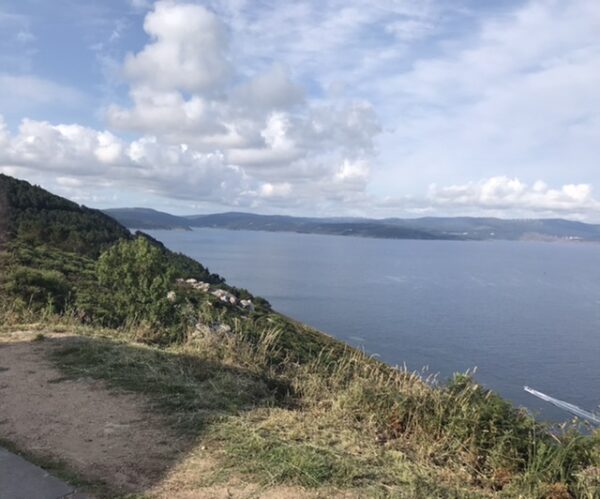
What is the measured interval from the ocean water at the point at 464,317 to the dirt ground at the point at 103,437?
128 inches

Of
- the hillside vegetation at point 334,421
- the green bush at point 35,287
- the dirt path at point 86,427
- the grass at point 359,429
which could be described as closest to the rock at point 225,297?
the green bush at point 35,287

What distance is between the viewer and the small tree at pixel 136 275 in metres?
18.1

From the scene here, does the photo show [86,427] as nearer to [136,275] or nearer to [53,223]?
[136,275]

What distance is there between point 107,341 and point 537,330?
2257 inches

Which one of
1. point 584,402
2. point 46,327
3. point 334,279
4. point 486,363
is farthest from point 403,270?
point 46,327

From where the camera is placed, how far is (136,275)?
19.7 m

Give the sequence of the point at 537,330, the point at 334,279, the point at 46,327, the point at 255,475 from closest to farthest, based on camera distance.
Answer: the point at 255,475
the point at 46,327
the point at 537,330
the point at 334,279

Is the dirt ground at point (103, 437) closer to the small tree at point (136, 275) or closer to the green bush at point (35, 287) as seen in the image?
the green bush at point (35, 287)

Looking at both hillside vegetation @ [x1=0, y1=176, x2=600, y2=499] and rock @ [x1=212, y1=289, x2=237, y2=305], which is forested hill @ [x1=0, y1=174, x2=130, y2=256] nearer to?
rock @ [x1=212, y1=289, x2=237, y2=305]

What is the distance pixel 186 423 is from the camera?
4.46m

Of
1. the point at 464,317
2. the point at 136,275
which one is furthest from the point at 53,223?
the point at 136,275

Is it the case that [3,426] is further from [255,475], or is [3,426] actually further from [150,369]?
[255,475]

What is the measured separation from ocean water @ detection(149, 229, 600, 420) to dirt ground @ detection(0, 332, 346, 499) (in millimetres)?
3249

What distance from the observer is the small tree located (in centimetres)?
1814
